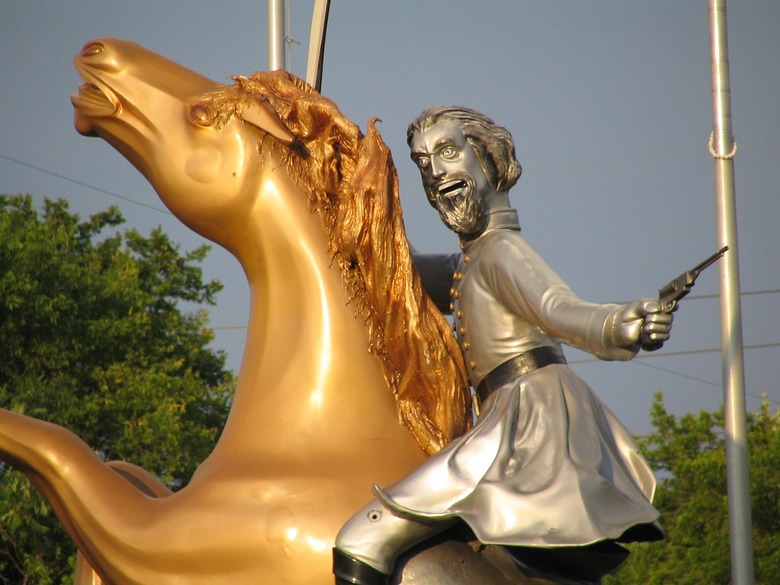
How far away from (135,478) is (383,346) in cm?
73

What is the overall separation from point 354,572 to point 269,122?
1.11 m

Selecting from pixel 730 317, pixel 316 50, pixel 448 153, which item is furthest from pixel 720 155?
pixel 448 153

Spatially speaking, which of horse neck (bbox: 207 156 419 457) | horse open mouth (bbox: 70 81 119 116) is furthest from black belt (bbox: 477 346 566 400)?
horse open mouth (bbox: 70 81 119 116)

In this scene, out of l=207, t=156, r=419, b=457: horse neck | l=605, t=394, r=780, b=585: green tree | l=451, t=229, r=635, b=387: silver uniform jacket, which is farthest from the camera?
l=605, t=394, r=780, b=585: green tree

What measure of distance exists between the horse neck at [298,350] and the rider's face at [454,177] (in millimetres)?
307

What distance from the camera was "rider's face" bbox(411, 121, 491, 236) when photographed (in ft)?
10.3

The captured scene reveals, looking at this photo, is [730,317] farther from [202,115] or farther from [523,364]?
[202,115]

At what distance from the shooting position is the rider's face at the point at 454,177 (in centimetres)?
315

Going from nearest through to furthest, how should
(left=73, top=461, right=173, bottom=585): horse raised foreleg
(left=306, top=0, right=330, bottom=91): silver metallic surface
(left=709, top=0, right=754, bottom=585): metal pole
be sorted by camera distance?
(left=73, top=461, right=173, bottom=585): horse raised foreleg < (left=306, top=0, right=330, bottom=91): silver metallic surface < (left=709, top=0, right=754, bottom=585): metal pole

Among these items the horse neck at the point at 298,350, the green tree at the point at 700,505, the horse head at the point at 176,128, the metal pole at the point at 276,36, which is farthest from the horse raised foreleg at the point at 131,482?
the green tree at the point at 700,505

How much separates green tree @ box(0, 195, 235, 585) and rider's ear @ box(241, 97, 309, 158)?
36.2ft

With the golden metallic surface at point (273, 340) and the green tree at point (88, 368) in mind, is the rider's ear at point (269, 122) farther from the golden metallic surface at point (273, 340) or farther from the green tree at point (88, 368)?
the green tree at point (88, 368)

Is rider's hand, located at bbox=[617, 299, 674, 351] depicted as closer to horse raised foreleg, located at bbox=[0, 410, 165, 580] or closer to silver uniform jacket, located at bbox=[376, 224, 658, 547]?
silver uniform jacket, located at bbox=[376, 224, 658, 547]

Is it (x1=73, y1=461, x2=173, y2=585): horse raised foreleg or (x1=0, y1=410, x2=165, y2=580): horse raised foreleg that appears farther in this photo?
(x1=73, y1=461, x2=173, y2=585): horse raised foreleg
